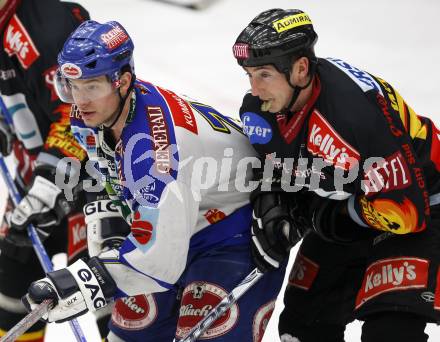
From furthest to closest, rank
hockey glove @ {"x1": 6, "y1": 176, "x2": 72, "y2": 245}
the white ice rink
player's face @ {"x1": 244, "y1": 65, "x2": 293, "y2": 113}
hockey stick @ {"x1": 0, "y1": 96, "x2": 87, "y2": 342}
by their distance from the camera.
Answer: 1. the white ice rink
2. hockey glove @ {"x1": 6, "y1": 176, "x2": 72, "y2": 245}
3. hockey stick @ {"x1": 0, "y1": 96, "x2": 87, "y2": 342}
4. player's face @ {"x1": 244, "y1": 65, "x2": 293, "y2": 113}

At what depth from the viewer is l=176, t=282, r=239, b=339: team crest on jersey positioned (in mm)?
3232

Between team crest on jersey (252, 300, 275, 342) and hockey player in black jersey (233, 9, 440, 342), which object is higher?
hockey player in black jersey (233, 9, 440, 342)

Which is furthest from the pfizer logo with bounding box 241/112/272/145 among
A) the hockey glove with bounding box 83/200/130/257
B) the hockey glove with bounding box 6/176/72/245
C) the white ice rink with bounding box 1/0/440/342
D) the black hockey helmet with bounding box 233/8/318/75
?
the white ice rink with bounding box 1/0/440/342

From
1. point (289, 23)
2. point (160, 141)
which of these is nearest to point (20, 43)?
point (160, 141)

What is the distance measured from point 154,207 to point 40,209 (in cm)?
87

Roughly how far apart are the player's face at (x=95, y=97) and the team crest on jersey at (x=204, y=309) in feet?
2.20

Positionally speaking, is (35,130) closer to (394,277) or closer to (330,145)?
(330,145)

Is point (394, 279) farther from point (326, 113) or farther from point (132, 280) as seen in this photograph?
point (132, 280)

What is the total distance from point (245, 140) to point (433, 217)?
69 cm

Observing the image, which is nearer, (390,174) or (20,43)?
(390,174)

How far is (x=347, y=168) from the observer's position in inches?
120

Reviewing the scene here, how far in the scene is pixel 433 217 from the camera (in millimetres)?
3201

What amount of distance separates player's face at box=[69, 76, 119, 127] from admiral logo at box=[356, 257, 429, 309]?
1.00m

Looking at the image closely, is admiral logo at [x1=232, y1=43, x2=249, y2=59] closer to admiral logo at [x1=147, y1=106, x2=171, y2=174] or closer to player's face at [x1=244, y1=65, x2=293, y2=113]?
player's face at [x1=244, y1=65, x2=293, y2=113]
